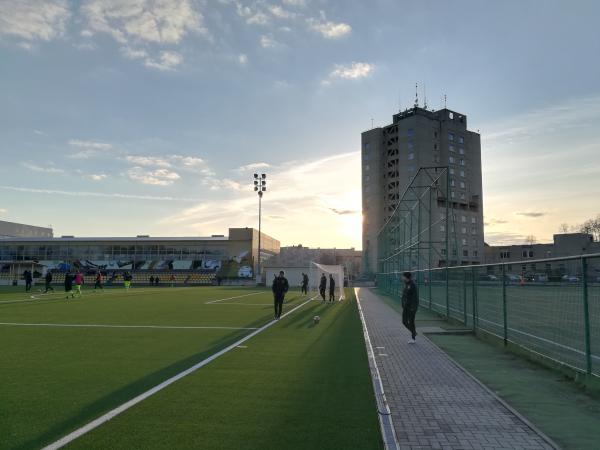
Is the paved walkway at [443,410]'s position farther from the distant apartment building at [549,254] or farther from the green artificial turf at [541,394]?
the distant apartment building at [549,254]

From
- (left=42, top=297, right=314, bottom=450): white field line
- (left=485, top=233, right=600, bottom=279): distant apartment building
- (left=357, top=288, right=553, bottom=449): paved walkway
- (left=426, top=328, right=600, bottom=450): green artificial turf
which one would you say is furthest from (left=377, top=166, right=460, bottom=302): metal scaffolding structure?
(left=42, top=297, right=314, bottom=450): white field line

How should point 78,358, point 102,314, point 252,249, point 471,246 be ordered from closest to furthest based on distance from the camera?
point 78,358 → point 102,314 → point 252,249 → point 471,246

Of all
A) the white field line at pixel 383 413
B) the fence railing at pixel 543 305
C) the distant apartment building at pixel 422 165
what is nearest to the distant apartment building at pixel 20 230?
the distant apartment building at pixel 422 165

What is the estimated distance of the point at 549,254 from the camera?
303 feet

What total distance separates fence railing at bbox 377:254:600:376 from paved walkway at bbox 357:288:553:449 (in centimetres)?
183

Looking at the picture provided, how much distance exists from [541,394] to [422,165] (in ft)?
280

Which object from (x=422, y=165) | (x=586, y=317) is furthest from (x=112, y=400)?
(x=422, y=165)

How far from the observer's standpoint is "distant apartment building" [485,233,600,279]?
8.18m

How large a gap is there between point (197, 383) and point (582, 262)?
6.41 metres

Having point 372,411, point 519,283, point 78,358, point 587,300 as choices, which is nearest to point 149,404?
point 372,411

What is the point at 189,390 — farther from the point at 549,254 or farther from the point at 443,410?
the point at 549,254

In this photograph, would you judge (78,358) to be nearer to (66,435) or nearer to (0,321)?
(66,435)

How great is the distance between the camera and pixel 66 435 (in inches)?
191

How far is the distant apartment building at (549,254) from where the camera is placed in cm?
818
